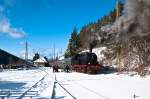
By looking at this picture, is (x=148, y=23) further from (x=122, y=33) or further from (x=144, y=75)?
(x=144, y=75)

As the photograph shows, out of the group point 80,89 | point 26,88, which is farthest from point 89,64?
point 80,89

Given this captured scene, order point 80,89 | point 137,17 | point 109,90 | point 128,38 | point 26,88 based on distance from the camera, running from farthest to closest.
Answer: point 26,88 < point 80,89 < point 109,90 < point 128,38 < point 137,17

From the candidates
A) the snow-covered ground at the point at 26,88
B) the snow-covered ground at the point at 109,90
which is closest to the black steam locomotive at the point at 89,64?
the snow-covered ground at the point at 26,88

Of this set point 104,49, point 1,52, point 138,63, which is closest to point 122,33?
point 138,63

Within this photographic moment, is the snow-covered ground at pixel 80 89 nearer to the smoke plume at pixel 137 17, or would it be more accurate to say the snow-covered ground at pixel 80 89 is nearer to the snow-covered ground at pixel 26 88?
the snow-covered ground at pixel 26 88

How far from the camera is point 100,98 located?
1493 centimetres

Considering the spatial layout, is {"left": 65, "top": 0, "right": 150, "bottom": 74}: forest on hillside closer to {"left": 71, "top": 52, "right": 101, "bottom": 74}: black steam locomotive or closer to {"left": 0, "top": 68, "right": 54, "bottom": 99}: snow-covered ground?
{"left": 71, "top": 52, "right": 101, "bottom": 74}: black steam locomotive

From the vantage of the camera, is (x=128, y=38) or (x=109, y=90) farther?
(x=109, y=90)

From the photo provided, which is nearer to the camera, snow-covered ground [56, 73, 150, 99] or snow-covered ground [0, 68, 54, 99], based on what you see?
snow-covered ground [56, 73, 150, 99]

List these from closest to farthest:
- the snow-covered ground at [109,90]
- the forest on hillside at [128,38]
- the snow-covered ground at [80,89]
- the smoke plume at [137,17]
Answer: the smoke plume at [137,17], the forest on hillside at [128,38], the snow-covered ground at [109,90], the snow-covered ground at [80,89]

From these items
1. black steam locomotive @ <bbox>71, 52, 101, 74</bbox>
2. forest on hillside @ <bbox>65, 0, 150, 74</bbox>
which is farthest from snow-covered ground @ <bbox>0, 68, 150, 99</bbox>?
black steam locomotive @ <bbox>71, 52, 101, 74</bbox>

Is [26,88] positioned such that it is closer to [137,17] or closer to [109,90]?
[109,90]

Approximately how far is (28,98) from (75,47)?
262 ft

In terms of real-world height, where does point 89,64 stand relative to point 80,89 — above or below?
above
